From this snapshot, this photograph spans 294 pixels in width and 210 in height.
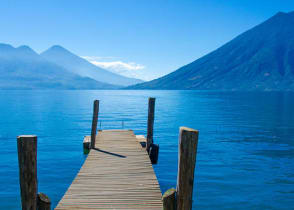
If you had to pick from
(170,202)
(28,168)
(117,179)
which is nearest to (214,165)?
(117,179)

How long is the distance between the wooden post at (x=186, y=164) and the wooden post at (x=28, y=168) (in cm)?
281

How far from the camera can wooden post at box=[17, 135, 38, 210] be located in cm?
532

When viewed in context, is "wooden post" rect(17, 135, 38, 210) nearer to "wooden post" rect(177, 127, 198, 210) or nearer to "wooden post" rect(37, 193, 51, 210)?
"wooden post" rect(37, 193, 51, 210)

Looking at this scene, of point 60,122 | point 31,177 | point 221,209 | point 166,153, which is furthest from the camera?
point 60,122

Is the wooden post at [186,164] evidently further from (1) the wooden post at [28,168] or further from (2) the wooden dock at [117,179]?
(1) the wooden post at [28,168]

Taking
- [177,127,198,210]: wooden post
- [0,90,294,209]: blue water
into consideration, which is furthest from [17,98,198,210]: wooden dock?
[0,90,294,209]: blue water

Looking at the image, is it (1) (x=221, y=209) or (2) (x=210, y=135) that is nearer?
(1) (x=221, y=209)

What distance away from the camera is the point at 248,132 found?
27391mm

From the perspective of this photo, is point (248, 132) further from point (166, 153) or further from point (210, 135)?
point (166, 153)

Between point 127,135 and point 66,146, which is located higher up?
point 127,135

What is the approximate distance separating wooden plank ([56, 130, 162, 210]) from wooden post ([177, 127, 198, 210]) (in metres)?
1.65

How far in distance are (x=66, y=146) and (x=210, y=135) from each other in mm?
12801

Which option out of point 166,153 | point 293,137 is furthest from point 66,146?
point 293,137

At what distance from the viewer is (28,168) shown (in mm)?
5441
